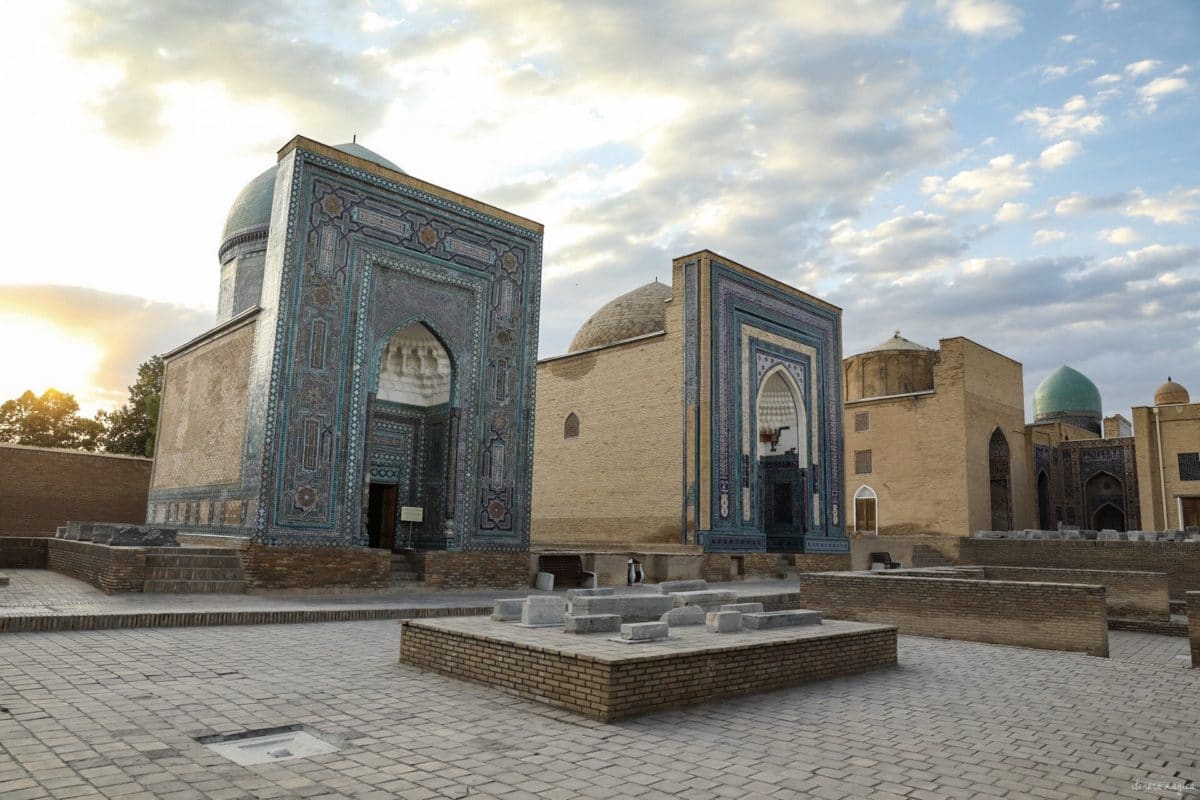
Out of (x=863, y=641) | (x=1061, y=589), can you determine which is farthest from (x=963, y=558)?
(x=863, y=641)

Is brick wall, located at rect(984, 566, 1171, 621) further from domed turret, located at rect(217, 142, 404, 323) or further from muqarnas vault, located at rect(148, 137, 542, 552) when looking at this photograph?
domed turret, located at rect(217, 142, 404, 323)

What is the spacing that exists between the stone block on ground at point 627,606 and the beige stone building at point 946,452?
57.9 feet

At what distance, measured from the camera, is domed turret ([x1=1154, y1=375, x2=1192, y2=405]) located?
31828 millimetres

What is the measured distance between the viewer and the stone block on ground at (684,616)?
6.26 meters

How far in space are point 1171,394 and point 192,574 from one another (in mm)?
35252

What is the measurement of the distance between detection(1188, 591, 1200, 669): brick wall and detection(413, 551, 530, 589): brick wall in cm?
899

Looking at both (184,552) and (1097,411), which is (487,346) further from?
(1097,411)

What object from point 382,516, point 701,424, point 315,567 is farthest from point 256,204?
point 701,424

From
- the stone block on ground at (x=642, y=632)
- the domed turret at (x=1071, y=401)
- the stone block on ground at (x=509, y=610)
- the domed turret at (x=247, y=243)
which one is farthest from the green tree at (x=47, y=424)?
the domed turret at (x=1071, y=401)

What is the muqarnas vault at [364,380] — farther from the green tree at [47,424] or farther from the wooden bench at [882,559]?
the green tree at [47,424]

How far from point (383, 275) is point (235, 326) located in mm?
2459

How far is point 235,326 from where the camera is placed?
1276cm

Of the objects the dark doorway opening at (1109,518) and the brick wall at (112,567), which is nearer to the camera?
the brick wall at (112,567)

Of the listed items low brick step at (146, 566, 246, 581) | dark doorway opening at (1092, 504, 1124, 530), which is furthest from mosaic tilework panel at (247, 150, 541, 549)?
dark doorway opening at (1092, 504, 1124, 530)
